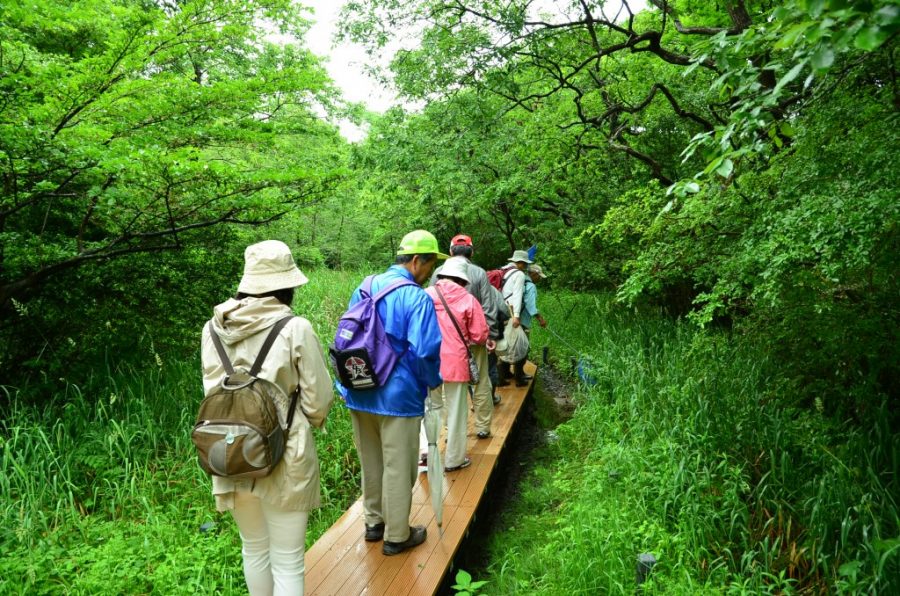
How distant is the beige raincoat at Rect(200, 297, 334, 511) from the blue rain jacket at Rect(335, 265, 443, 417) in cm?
59

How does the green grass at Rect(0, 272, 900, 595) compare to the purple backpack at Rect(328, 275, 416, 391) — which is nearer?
the purple backpack at Rect(328, 275, 416, 391)

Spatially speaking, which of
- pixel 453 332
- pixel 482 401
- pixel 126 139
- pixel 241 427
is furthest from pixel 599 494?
pixel 126 139

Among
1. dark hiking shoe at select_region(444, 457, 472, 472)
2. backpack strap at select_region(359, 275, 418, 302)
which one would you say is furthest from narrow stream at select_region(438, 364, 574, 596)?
backpack strap at select_region(359, 275, 418, 302)

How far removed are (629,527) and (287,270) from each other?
2834mm

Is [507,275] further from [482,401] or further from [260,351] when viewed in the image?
[260,351]

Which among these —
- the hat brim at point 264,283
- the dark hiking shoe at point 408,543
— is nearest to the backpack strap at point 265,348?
the hat brim at point 264,283

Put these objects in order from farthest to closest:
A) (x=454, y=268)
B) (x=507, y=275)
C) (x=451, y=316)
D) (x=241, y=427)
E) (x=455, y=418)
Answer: (x=507, y=275) < (x=455, y=418) < (x=454, y=268) < (x=451, y=316) < (x=241, y=427)

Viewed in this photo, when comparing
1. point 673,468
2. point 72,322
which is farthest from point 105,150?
point 673,468

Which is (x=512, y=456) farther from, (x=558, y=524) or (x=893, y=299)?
(x=893, y=299)

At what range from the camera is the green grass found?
117 inches

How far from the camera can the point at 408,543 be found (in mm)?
3363

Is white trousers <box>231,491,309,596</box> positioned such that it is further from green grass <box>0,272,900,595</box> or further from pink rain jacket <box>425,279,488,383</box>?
pink rain jacket <box>425,279,488,383</box>

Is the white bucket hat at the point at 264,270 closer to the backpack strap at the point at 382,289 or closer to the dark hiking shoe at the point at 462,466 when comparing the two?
the backpack strap at the point at 382,289

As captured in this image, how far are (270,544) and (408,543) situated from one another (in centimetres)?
115
